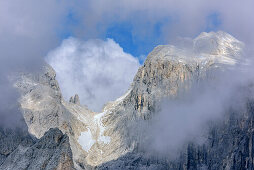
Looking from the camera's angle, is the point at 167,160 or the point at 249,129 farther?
the point at 167,160

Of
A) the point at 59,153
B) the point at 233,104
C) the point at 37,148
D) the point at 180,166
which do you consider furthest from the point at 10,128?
the point at 233,104

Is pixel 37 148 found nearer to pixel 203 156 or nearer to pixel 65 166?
pixel 65 166

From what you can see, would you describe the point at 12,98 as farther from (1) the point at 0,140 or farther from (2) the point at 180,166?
(2) the point at 180,166

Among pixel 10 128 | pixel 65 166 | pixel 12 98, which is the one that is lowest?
pixel 65 166

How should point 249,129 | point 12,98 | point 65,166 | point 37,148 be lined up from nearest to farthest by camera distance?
point 65,166, point 37,148, point 249,129, point 12,98

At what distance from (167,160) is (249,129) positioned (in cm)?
4736

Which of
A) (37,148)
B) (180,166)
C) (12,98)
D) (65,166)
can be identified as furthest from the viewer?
(180,166)

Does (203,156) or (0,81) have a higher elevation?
(0,81)

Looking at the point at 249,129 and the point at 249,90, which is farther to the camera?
the point at 249,90

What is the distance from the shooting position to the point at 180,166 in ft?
627

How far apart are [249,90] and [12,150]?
98.6 metres

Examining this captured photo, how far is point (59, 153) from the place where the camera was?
4254 inches

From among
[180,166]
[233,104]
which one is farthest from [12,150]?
[233,104]

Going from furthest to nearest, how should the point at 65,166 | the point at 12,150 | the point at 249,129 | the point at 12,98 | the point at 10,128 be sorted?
the point at 12,98 → the point at 249,129 → the point at 10,128 → the point at 12,150 → the point at 65,166
